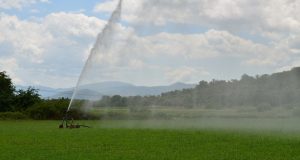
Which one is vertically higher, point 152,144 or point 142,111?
point 142,111

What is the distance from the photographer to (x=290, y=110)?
71.4m

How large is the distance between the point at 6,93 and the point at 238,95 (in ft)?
152

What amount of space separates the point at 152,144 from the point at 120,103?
36.0 meters

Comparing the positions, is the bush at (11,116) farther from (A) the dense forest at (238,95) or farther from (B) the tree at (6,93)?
(A) the dense forest at (238,95)

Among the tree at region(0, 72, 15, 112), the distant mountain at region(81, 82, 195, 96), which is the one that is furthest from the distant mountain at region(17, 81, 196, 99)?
the tree at region(0, 72, 15, 112)

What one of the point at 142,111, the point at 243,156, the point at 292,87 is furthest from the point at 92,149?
the point at 292,87

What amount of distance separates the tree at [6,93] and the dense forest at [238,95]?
3293 cm

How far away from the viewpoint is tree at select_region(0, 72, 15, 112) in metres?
94.8

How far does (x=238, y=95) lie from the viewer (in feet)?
232

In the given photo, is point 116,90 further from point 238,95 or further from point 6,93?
point 6,93

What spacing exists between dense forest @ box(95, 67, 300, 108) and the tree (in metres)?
32.9

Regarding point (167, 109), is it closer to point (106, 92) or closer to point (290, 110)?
point (106, 92)

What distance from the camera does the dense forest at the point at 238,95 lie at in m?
69.8

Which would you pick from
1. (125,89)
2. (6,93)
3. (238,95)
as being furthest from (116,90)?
(6,93)
